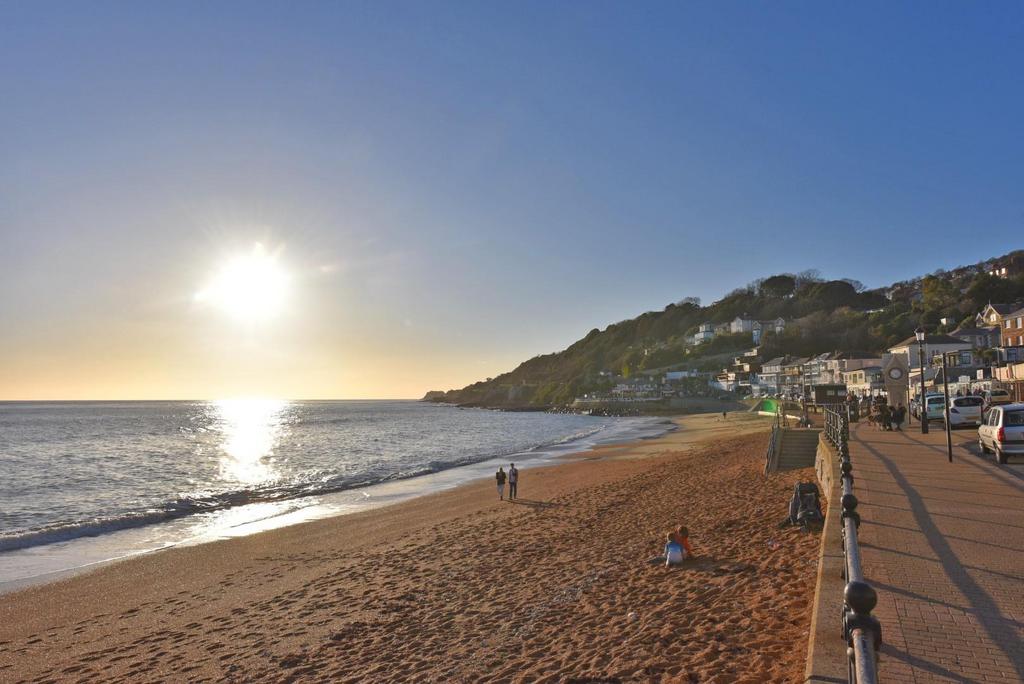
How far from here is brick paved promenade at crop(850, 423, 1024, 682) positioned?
480 cm

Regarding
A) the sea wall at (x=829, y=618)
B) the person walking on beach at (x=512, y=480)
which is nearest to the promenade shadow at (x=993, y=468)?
the sea wall at (x=829, y=618)

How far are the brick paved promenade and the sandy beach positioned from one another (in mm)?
959

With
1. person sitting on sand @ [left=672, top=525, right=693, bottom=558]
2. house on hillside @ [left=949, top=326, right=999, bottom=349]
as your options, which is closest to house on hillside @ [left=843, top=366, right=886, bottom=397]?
house on hillside @ [left=949, top=326, right=999, bottom=349]

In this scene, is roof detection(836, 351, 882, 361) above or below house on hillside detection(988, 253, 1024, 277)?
below

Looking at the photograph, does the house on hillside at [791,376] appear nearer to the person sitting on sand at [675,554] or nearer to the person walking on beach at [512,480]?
the person walking on beach at [512,480]

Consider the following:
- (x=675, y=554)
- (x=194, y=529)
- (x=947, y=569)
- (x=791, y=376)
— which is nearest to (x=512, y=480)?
(x=194, y=529)

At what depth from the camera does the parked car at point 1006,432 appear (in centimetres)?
1505

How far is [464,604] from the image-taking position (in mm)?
10391

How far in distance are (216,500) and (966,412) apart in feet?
101

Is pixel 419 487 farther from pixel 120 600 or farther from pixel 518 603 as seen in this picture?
pixel 518 603

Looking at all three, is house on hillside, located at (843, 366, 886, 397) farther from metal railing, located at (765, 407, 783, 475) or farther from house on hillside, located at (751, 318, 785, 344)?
house on hillside, located at (751, 318, 785, 344)

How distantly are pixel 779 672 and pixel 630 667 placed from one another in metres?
1.48

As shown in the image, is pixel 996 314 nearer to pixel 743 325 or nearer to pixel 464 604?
pixel 464 604

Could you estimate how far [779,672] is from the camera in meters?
5.68
